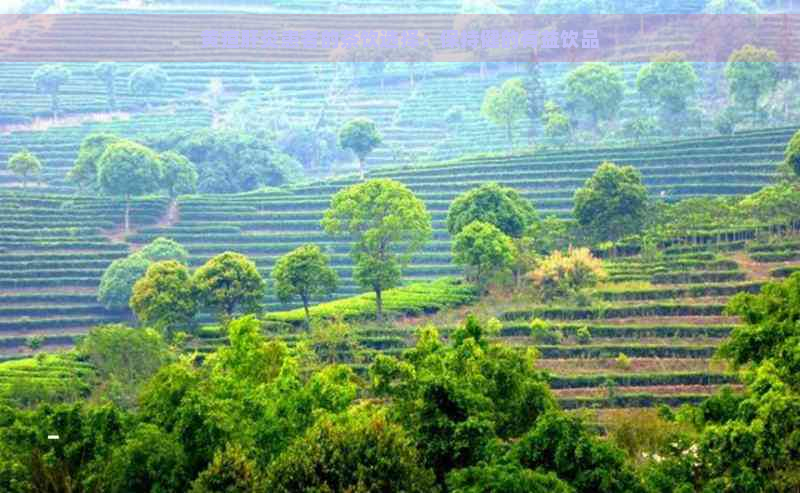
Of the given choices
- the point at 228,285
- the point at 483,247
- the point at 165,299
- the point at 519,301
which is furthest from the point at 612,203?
the point at 165,299

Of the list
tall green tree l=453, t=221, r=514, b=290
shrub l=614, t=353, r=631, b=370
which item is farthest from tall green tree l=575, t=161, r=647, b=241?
shrub l=614, t=353, r=631, b=370

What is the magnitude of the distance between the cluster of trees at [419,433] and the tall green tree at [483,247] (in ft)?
54.9

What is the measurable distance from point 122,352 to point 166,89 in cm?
6377

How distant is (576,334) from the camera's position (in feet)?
173

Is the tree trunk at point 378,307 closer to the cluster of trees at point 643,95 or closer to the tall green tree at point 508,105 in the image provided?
the cluster of trees at point 643,95

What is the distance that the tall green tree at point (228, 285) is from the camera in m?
54.6

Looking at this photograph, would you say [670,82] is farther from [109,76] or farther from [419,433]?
[419,433]

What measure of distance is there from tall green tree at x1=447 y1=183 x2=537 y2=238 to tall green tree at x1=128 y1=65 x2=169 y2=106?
51.7 m

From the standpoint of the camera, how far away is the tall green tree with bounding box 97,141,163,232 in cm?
7525

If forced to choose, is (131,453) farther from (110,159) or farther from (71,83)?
(71,83)

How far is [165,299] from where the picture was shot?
54.6 metres

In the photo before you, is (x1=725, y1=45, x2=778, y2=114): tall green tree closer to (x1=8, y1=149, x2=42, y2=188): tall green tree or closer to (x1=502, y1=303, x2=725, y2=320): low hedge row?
(x1=502, y1=303, x2=725, y2=320): low hedge row

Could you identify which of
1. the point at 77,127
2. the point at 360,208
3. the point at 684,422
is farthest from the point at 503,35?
the point at 684,422

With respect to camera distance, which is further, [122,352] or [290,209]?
[290,209]
